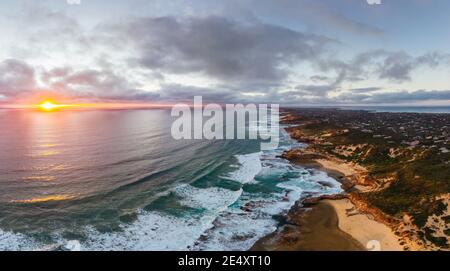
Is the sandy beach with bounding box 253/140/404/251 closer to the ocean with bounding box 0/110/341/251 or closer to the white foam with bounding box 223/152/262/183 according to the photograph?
the ocean with bounding box 0/110/341/251

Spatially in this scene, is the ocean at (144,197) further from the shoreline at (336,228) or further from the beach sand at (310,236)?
the shoreline at (336,228)

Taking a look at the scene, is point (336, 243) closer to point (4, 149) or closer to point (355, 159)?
point (355, 159)

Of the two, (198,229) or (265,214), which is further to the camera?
(265,214)

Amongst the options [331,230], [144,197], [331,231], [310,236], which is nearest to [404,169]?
[331,230]

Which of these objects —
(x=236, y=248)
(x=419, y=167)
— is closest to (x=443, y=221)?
(x=419, y=167)
